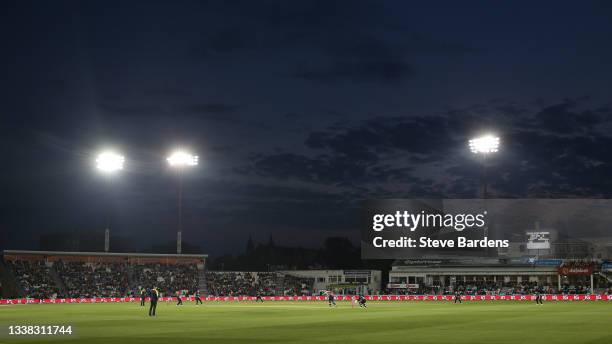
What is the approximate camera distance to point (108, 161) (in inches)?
3858

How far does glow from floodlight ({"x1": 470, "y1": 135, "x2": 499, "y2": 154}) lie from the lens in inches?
3708

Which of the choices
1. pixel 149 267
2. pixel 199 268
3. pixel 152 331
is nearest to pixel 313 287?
pixel 199 268

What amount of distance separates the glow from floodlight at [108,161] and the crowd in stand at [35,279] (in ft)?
59.9

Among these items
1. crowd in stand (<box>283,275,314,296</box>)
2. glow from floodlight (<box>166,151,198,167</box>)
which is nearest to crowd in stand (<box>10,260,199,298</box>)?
crowd in stand (<box>283,275,314,296</box>)

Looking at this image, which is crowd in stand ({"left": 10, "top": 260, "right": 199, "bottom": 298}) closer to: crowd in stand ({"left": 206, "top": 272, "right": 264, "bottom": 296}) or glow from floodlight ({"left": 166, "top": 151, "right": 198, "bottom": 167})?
crowd in stand ({"left": 206, "top": 272, "right": 264, "bottom": 296})

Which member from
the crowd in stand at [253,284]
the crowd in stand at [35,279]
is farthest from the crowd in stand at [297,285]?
the crowd in stand at [35,279]

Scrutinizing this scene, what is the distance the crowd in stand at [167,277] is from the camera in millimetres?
110812

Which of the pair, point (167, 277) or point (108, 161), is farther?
point (167, 277)

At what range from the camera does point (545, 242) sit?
4417 inches

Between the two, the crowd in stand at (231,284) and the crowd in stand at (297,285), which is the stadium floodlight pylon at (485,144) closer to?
the crowd in stand at (297,285)

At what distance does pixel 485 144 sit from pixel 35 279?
63.0 meters

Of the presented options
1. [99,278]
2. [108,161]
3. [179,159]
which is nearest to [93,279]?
[99,278]

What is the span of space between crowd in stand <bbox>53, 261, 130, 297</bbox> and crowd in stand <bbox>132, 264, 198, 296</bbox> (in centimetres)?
222

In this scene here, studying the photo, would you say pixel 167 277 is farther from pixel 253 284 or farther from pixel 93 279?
pixel 253 284
